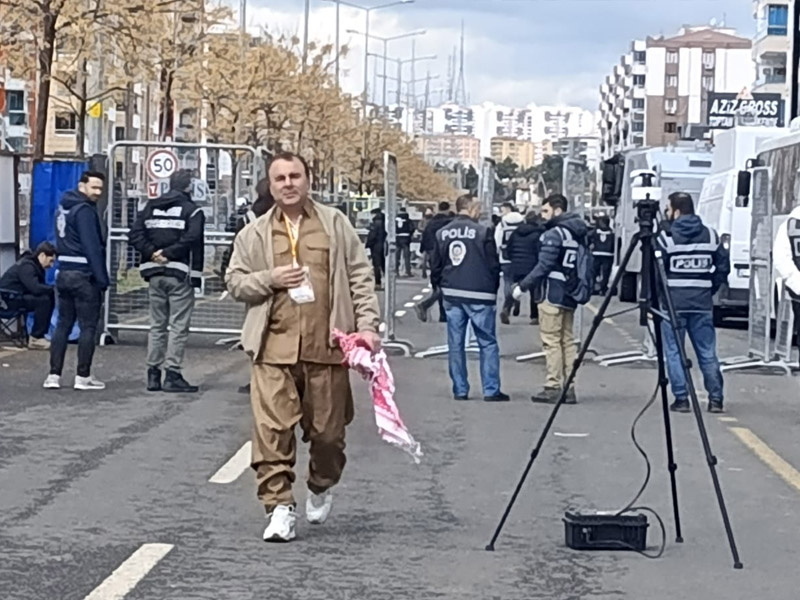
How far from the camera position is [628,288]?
38.9 m

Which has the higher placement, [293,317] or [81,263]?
[293,317]

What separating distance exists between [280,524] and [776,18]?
97.3 meters

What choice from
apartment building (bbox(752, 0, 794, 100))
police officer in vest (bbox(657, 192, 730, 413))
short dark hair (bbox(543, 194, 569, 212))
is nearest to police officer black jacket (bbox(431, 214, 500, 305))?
short dark hair (bbox(543, 194, 569, 212))

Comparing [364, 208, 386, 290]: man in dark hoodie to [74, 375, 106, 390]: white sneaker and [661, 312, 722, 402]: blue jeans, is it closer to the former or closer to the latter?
[74, 375, 106, 390]: white sneaker

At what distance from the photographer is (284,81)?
56469 mm

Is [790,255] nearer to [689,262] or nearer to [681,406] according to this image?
[689,262]

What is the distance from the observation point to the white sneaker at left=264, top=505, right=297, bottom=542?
877cm

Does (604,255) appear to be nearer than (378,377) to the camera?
No

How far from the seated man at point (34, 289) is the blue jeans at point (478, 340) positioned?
19.2 ft

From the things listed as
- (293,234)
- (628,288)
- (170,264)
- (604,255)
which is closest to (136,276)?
(170,264)

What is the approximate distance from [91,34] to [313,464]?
22.7 m

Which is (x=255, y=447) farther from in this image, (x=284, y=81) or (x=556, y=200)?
(x=284, y=81)

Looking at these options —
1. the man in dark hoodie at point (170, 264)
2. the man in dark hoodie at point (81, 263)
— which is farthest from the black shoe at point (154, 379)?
the man in dark hoodie at point (81, 263)

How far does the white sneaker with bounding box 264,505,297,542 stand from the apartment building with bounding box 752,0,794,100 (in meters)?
91.1
